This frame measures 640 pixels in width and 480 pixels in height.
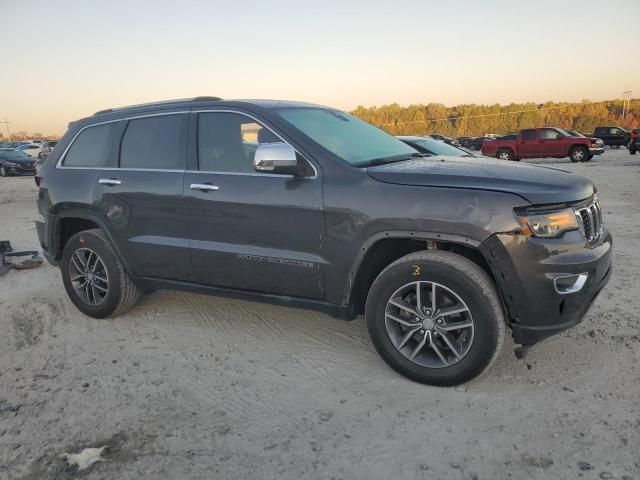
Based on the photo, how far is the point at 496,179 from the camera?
3041 mm

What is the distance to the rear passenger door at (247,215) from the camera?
3457 millimetres

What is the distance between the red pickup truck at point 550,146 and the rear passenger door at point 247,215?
22.3 meters

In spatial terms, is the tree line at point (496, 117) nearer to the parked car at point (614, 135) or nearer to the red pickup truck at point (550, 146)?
the parked car at point (614, 135)

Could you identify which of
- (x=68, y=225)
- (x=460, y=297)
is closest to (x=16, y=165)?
(x=68, y=225)

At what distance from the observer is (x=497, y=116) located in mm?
79938

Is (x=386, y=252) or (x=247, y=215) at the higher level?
(x=247, y=215)

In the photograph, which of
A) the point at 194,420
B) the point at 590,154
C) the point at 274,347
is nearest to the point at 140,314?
the point at 274,347

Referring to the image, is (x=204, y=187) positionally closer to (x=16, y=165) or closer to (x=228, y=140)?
(x=228, y=140)

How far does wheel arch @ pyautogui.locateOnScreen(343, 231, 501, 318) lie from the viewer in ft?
10.3

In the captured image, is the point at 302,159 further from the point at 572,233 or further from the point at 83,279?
the point at 83,279

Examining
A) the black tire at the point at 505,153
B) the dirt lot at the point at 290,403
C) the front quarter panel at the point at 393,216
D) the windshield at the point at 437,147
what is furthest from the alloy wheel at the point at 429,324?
the black tire at the point at 505,153

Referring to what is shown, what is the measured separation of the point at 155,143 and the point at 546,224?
9.89ft

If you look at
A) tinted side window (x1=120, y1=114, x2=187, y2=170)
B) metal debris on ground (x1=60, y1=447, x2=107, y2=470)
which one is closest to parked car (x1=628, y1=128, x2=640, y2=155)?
tinted side window (x1=120, y1=114, x2=187, y2=170)

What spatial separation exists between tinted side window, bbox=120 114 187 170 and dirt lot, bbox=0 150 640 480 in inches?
55.0
